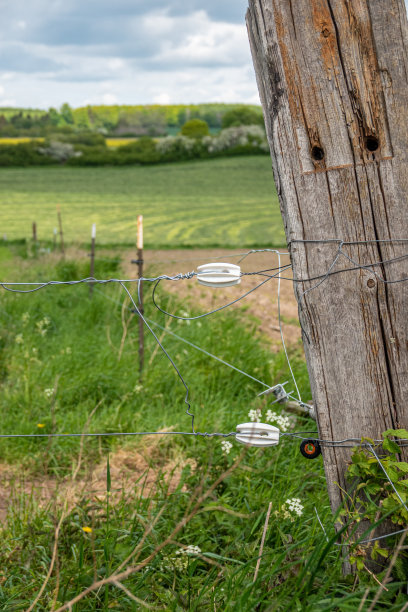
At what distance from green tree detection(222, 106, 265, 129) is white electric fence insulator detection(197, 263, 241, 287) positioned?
21.4 metres

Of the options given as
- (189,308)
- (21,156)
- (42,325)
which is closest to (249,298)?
(189,308)

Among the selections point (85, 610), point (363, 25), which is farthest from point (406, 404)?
point (85, 610)

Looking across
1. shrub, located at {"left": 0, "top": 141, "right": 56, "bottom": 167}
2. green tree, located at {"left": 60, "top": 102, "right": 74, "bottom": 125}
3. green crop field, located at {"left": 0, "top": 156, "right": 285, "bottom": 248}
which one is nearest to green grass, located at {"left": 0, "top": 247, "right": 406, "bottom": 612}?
green crop field, located at {"left": 0, "top": 156, "right": 285, "bottom": 248}

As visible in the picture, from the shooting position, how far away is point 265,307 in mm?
7582

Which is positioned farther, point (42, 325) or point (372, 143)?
point (42, 325)

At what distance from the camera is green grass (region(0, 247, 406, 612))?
1755 mm

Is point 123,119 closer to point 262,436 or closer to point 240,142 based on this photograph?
point 240,142

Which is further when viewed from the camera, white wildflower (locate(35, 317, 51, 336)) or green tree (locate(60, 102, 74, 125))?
green tree (locate(60, 102, 74, 125))

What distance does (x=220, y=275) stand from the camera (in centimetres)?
188

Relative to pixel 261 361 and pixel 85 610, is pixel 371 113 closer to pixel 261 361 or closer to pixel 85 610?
pixel 85 610

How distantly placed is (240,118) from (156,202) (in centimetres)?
627

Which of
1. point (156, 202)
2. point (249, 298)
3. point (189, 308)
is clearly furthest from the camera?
point (156, 202)

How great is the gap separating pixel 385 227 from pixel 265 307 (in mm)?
5915

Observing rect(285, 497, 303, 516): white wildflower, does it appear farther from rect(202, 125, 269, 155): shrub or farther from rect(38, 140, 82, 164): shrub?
rect(38, 140, 82, 164): shrub
